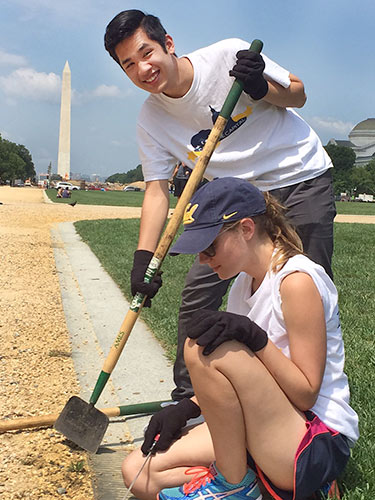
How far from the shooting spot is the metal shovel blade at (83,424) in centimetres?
297

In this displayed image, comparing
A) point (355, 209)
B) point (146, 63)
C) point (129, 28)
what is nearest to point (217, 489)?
point (146, 63)

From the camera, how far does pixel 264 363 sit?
218 cm

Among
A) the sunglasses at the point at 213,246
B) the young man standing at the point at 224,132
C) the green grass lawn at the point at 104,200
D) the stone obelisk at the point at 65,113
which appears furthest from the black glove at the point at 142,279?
the stone obelisk at the point at 65,113

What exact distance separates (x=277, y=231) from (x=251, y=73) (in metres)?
0.86

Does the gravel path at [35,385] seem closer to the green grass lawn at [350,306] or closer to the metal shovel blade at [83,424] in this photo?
the metal shovel blade at [83,424]

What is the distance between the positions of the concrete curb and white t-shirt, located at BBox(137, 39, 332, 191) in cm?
147

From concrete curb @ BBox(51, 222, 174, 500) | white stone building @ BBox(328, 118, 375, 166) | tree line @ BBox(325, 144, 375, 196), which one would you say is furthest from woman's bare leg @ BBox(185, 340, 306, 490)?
white stone building @ BBox(328, 118, 375, 166)

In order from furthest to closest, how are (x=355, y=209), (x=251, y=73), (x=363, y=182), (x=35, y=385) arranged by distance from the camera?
(x=363, y=182)
(x=355, y=209)
(x=35, y=385)
(x=251, y=73)

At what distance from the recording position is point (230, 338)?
2143 millimetres

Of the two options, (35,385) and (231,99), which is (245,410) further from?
(35,385)

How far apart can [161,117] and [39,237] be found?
32.6 feet

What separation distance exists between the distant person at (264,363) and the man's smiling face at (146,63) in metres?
0.88

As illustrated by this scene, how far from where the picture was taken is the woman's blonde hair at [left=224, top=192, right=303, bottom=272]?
2.45 meters

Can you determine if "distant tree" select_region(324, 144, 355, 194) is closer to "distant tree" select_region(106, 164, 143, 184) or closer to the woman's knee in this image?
"distant tree" select_region(106, 164, 143, 184)
